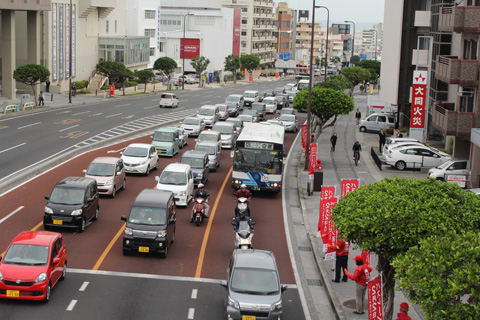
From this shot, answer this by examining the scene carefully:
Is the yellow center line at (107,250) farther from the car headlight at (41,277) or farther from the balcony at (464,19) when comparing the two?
the balcony at (464,19)

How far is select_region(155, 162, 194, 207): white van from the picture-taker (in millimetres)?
30781

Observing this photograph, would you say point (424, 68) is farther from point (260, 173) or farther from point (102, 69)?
point (102, 69)

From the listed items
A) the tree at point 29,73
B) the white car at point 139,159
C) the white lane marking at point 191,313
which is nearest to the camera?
the white lane marking at point 191,313

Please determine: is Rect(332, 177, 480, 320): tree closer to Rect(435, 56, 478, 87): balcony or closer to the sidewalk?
the sidewalk

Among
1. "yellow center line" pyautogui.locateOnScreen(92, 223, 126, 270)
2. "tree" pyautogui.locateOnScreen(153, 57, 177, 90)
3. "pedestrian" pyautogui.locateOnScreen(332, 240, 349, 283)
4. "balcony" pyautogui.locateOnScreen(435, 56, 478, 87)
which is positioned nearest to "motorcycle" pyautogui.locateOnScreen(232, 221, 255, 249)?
"pedestrian" pyautogui.locateOnScreen(332, 240, 349, 283)

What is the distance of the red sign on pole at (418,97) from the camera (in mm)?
44750

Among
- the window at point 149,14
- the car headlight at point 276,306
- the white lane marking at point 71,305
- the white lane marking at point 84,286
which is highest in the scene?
the window at point 149,14

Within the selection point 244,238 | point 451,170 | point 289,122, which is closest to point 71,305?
point 244,238

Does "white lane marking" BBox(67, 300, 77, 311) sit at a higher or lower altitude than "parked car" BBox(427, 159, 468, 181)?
lower

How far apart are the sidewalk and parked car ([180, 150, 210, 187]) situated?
5.24 meters

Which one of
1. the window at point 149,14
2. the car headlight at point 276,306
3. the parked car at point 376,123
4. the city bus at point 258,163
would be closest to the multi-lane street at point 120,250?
the city bus at point 258,163

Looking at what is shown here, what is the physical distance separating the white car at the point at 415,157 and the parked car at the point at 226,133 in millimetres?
11417

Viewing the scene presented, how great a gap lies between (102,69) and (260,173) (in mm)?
50388

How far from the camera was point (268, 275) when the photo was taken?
18.8m
